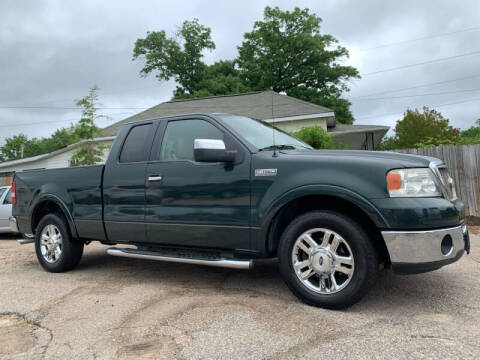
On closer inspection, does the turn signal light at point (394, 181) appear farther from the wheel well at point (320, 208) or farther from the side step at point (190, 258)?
the side step at point (190, 258)

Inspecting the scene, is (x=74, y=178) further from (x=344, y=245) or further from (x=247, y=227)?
(x=344, y=245)

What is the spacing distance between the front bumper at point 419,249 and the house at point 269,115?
12.6 m

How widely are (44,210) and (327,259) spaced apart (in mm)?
4334

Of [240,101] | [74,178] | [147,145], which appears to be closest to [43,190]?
[74,178]

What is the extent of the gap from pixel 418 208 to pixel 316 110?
50.8 feet

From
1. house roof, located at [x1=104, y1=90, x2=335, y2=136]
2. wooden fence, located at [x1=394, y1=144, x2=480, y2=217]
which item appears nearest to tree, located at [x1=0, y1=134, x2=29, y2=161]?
house roof, located at [x1=104, y1=90, x2=335, y2=136]

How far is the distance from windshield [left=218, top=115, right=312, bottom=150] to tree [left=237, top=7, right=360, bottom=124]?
31.8m

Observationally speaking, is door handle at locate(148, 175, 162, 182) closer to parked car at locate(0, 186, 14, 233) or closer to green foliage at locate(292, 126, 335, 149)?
parked car at locate(0, 186, 14, 233)

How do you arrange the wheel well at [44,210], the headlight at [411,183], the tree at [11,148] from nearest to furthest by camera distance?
the headlight at [411,183]
the wheel well at [44,210]
the tree at [11,148]

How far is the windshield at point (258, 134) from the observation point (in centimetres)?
429

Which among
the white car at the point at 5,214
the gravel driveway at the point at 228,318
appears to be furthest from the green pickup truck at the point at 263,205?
the white car at the point at 5,214

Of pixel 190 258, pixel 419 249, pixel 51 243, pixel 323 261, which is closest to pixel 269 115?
pixel 51 243

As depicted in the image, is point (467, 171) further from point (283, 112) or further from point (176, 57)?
point (176, 57)

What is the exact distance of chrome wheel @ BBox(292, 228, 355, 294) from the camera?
345 centimetres
